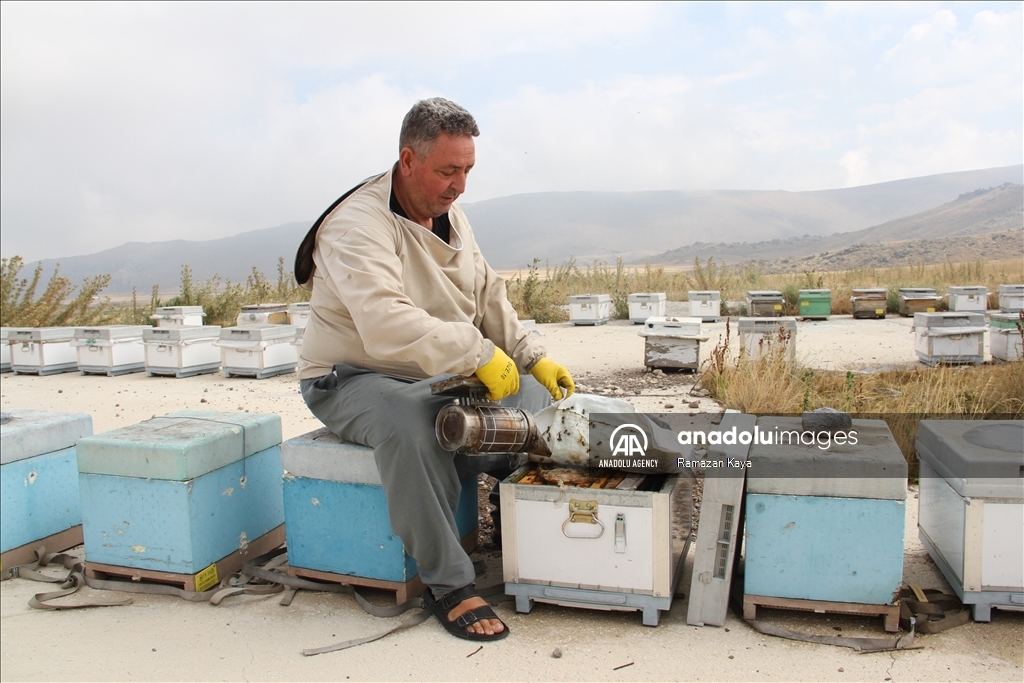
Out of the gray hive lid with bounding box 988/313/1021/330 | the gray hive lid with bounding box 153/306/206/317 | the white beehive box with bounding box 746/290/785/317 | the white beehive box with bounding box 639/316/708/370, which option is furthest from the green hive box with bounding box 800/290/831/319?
the gray hive lid with bounding box 153/306/206/317

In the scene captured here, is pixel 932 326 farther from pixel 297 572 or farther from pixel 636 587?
pixel 297 572

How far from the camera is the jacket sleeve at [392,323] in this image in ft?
8.10

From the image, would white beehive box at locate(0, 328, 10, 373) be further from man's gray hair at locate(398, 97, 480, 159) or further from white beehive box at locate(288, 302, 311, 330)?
man's gray hair at locate(398, 97, 480, 159)

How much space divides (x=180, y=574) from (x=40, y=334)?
7648 mm

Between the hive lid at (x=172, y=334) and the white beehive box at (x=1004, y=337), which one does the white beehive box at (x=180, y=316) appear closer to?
the hive lid at (x=172, y=334)

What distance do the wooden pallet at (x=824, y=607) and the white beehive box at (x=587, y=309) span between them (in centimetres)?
1083

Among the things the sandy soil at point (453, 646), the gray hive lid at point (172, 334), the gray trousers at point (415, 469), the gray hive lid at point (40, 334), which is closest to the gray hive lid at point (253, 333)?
→ the gray hive lid at point (172, 334)

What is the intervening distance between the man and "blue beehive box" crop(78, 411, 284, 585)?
0.45m

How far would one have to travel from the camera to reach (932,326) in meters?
7.86

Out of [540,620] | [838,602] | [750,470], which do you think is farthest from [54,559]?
[838,602]

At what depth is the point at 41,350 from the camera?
→ 905 centimetres

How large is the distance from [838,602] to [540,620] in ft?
3.09

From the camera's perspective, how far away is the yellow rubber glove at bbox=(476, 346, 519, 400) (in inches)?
99.9

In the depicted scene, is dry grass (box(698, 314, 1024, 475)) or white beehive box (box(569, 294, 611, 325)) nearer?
dry grass (box(698, 314, 1024, 475))
